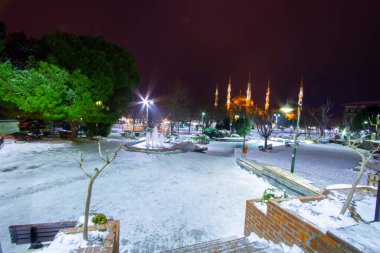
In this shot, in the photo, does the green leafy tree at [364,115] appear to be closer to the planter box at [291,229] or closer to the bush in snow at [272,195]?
the planter box at [291,229]

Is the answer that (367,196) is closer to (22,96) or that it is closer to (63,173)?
(63,173)

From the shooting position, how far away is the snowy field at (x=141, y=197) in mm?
4773

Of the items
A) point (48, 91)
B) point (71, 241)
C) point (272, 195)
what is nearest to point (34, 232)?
point (71, 241)

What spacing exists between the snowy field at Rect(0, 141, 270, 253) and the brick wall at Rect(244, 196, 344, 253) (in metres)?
0.88

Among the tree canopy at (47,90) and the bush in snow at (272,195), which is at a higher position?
the tree canopy at (47,90)

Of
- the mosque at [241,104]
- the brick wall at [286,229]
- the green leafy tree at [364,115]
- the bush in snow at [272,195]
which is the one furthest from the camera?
the mosque at [241,104]

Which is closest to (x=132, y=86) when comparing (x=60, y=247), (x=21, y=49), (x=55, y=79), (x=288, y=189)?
(x=55, y=79)

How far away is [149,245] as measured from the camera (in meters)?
4.25

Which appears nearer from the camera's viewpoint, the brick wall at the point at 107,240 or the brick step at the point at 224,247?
the brick wall at the point at 107,240

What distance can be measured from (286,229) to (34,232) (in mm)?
4827

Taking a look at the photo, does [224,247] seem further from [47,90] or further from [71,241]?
[47,90]

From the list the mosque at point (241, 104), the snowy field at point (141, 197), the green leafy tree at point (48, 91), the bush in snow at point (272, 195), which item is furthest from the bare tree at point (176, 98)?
the bush in snow at point (272, 195)

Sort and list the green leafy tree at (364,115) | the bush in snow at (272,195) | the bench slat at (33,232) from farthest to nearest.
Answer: the green leafy tree at (364,115), the bush in snow at (272,195), the bench slat at (33,232)

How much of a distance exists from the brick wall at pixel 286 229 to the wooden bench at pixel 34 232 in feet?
12.7
